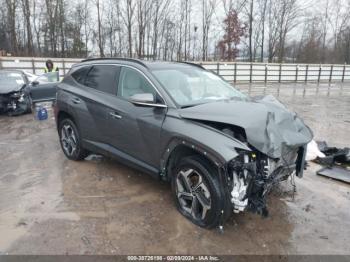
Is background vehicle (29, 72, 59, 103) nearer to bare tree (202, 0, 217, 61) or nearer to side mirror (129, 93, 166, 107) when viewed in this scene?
side mirror (129, 93, 166, 107)

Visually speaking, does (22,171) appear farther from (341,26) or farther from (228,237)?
(341,26)

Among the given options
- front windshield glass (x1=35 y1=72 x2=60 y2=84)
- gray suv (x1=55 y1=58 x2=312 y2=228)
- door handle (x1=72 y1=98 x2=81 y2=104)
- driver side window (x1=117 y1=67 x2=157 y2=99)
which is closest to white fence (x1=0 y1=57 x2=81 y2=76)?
front windshield glass (x1=35 y1=72 x2=60 y2=84)

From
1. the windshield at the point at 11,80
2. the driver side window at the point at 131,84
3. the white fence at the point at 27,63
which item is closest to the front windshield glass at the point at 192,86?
the driver side window at the point at 131,84

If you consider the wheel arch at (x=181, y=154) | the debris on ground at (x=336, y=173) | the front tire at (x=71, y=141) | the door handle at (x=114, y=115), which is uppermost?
the door handle at (x=114, y=115)

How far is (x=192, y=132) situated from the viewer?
10.7 feet

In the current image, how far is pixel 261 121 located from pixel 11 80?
9438 mm

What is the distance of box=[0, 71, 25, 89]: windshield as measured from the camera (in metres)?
9.78

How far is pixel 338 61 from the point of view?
42.0 m

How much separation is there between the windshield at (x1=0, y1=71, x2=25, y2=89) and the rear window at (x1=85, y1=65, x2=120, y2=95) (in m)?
6.03

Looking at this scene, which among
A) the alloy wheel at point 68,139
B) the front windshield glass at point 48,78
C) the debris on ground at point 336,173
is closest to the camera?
the debris on ground at point 336,173

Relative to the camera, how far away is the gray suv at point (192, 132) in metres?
3.06

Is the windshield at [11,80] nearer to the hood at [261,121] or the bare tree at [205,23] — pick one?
the hood at [261,121]

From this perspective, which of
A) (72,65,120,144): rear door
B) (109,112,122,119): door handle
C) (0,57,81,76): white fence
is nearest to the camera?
(109,112,122,119): door handle

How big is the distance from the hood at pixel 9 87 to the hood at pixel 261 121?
25.8ft
